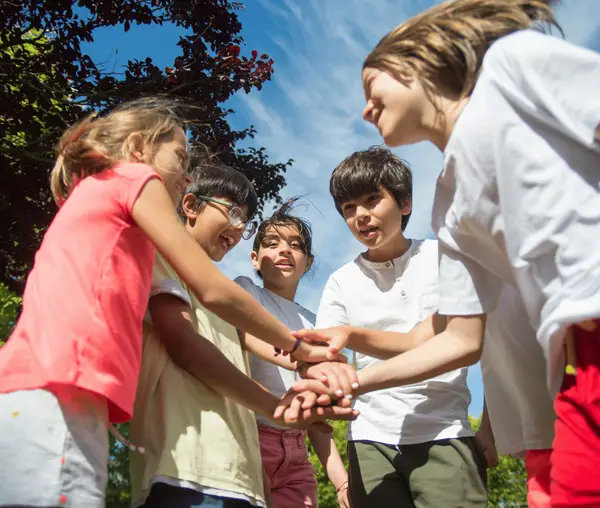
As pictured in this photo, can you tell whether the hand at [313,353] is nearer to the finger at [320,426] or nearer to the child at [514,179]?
the finger at [320,426]

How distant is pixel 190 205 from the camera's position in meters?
3.08

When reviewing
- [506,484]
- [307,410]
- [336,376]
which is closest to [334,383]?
[336,376]

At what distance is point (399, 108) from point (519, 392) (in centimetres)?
90

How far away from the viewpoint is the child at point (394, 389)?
2.77 m

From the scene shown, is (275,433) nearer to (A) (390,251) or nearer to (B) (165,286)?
(A) (390,251)

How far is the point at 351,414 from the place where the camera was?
93.7 inches

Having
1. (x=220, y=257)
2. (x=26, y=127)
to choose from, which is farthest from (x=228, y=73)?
(x=220, y=257)

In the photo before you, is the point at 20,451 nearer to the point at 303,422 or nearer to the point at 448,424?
the point at 303,422

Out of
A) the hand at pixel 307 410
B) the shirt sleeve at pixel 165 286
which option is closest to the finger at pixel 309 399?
the hand at pixel 307 410

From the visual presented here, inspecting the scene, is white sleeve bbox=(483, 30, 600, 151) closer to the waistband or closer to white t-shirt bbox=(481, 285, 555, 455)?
white t-shirt bbox=(481, 285, 555, 455)

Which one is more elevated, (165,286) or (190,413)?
(165,286)

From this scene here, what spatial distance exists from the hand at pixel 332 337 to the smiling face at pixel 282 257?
122cm

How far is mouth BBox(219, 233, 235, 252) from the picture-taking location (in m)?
3.06

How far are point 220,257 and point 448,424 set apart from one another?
1.25 meters
